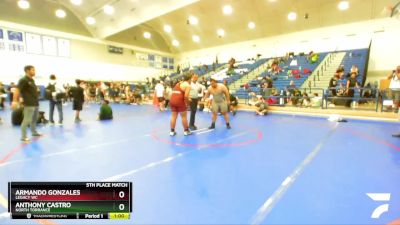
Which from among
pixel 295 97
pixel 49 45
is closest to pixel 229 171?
pixel 295 97

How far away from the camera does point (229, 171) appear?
343 cm

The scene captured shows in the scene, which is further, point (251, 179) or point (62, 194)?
point (251, 179)

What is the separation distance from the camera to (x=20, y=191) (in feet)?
6.18

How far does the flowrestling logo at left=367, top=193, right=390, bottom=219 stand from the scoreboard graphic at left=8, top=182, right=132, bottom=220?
2.41 meters

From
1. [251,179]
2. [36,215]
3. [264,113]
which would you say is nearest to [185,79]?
[251,179]

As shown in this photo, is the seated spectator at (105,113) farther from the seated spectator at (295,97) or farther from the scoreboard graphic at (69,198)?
the seated spectator at (295,97)

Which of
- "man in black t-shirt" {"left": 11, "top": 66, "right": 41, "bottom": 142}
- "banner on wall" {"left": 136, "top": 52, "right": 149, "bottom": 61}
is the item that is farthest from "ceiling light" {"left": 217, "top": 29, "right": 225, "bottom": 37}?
"man in black t-shirt" {"left": 11, "top": 66, "right": 41, "bottom": 142}

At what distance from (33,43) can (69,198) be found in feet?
68.3

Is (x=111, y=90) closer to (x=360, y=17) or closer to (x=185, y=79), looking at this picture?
(x=185, y=79)

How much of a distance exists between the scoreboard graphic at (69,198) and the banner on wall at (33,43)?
66.5 ft

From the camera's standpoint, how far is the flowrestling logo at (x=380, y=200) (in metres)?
2.26

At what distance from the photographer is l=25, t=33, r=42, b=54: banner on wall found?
17422 millimetres

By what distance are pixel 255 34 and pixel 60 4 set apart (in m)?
17.3
